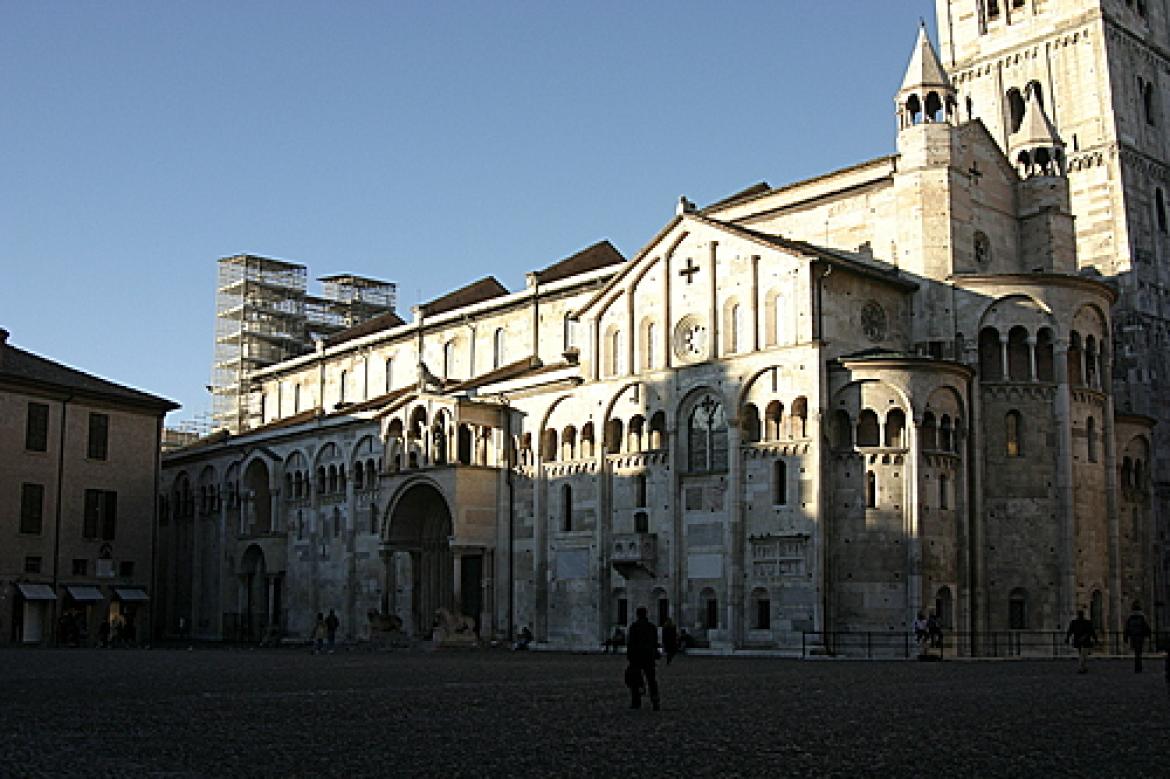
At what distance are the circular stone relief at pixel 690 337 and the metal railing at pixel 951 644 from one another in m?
10.4

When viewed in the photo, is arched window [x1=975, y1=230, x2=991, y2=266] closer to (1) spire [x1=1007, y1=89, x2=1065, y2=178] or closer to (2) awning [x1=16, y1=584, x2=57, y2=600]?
(1) spire [x1=1007, y1=89, x2=1065, y2=178]

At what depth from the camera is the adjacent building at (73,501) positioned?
51406 millimetres

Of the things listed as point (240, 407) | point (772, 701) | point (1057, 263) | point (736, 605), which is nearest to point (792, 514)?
point (736, 605)

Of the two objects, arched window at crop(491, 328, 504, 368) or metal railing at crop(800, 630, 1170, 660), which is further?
arched window at crop(491, 328, 504, 368)

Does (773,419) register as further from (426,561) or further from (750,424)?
(426,561)

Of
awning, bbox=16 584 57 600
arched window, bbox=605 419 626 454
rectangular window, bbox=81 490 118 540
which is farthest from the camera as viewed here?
rectangular window, bbox=81 490 118 540

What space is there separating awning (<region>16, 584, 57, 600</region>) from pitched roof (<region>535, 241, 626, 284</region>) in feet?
78.6

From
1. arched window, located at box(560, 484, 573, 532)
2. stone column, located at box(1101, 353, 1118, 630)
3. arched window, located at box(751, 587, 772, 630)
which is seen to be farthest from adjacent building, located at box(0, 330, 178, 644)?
stone column, located at box(1101, 353, 1118, 630)

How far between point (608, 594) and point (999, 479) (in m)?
13.3

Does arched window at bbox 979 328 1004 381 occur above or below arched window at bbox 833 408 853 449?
above

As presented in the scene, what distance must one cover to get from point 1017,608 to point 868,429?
7463mm

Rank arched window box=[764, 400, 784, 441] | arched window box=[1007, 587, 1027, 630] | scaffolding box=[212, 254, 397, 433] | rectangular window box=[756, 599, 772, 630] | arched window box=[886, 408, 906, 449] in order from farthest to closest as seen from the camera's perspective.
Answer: scaffolding box=[212, 254, 397, 433] < arched window box=[764, 400, 784, 441] < arched window box=[1007, 587, 1027, 630] < rectangular window box=[756, 599, 772, 630] < arched window box=[886, 408, 906, 449]

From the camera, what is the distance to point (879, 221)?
4394cm

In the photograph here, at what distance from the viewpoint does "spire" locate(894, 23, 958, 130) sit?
142 feet
